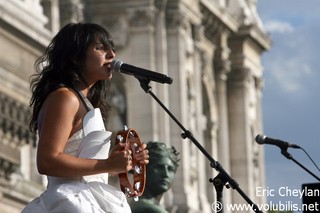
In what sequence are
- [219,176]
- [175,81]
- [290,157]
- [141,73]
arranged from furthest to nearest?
[175,81] → [290,157] → [219,176] → [141,73]

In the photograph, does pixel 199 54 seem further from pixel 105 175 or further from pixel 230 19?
pixel 105 175

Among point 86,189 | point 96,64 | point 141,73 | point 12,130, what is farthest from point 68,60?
point 12,130

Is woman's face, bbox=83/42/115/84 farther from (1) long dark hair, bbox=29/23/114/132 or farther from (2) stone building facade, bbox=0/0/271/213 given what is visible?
(2) stone building facade, bbox=0/0/271/213

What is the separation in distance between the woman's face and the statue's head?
232 inches

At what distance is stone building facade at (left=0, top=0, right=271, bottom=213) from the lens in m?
37.8

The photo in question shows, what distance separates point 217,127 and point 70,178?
6237 cm

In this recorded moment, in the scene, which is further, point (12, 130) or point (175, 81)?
point (175, 81)

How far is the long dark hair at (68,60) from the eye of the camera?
11.4 meters

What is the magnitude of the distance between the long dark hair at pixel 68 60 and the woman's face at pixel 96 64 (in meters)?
0.03

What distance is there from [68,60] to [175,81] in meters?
53.7

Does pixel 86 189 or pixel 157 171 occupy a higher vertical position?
pixel 157 171

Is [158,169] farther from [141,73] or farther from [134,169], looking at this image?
[134,169]

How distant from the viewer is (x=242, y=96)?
3019 inches

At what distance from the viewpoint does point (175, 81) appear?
6519 centimetres
